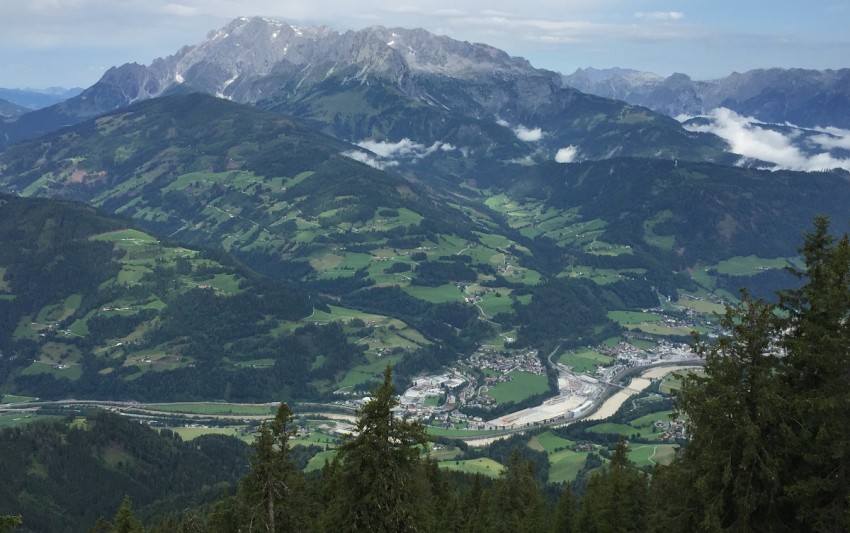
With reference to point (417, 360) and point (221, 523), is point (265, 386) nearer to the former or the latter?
point (417, 360)

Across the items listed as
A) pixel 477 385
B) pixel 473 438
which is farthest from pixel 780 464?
pixel 477 385

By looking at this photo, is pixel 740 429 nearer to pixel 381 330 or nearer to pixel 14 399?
pixel 381 330

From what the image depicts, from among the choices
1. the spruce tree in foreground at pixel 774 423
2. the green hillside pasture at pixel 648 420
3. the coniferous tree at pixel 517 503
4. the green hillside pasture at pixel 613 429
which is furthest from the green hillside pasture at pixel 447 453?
the spruce tree in foreground at pixel 774 423

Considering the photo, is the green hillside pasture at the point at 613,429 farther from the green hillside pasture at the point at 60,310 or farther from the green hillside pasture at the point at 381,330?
the green hillside pasture at the point at 60,310

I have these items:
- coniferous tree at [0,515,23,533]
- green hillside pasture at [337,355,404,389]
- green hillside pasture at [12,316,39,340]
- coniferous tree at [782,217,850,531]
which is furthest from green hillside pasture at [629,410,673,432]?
green hillside pasture at [12,316,39,340]

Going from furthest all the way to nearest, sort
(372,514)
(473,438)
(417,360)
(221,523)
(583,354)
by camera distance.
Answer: (583,354) → (417,360) → (473,438) → (221,523) → (372,514)

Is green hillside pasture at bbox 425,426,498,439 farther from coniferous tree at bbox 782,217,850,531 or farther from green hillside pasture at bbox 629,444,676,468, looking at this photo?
coniferous tree at bbox 782,217,850,531
